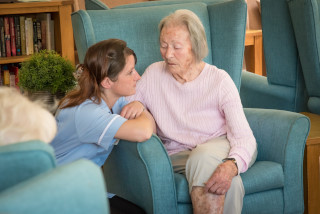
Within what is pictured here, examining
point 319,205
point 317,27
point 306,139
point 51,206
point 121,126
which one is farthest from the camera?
point 317,27

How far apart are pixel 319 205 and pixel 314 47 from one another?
0.90 metres

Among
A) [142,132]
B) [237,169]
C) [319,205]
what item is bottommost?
[319,205]

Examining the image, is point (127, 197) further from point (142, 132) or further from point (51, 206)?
point (51, 206)

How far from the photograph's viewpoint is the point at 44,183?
1.04 metres

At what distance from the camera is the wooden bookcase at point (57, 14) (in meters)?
3.71

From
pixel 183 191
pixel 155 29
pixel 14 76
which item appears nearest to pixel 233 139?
pixel 183 191

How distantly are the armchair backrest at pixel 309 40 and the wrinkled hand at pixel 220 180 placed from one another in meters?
1.12

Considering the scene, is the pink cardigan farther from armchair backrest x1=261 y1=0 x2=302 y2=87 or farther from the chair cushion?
armchair backrest x1=261 y1=0 x2=302 y2=87

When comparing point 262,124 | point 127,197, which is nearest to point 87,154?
point 127,197

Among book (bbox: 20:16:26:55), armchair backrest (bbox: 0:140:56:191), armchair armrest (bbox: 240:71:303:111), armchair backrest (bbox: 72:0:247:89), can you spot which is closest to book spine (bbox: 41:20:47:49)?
book (bbox: 20:16:26:55)

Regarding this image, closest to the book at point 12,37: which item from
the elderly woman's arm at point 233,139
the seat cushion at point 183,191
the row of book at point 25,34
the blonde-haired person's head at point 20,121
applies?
the row of book at point 25,34

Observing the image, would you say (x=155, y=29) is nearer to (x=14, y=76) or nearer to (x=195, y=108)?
(x=195, y=108)

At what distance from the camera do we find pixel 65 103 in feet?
7.27

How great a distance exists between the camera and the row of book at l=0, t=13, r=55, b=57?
382cm
